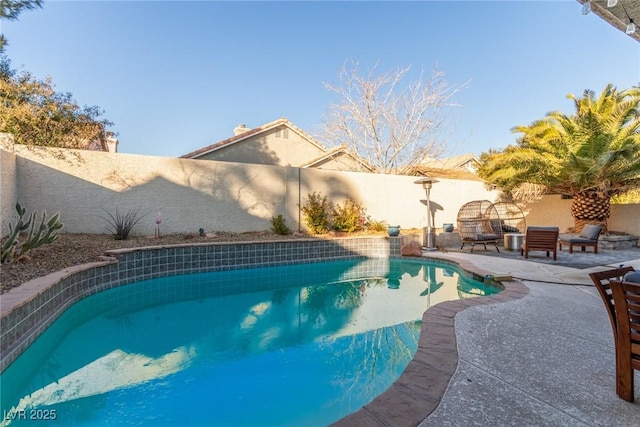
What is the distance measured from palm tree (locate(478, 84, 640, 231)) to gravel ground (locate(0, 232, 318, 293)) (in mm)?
8733

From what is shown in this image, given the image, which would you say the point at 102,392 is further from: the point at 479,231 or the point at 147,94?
the point at 147,94

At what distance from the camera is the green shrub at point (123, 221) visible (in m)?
8.38

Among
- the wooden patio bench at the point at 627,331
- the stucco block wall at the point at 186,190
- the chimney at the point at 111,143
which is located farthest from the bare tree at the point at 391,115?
the wooden patio bench at the point at 627,331

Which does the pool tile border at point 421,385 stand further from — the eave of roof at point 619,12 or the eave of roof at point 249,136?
the eave of roof at point 249,136

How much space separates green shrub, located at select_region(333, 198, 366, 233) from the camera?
37.2 ft

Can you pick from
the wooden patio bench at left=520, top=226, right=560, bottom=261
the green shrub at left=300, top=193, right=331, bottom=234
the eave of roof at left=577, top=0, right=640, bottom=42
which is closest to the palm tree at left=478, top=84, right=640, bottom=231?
the wooden patio bench at left=520, top=226, right=560, bottom=261

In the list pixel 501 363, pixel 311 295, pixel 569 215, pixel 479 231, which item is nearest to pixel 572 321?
pixel 501 363

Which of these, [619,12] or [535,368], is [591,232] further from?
[535,368]

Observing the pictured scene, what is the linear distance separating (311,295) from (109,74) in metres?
12.1

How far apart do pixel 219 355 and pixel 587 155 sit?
1221 cm

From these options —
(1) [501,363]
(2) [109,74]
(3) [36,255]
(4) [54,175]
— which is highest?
(2) [109,74]

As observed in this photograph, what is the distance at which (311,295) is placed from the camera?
654 cm

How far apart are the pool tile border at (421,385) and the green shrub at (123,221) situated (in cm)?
797

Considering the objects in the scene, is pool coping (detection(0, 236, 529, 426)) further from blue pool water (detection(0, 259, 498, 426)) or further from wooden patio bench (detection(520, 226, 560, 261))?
wooden patio bench (detection(520, 226, 560, 261))
